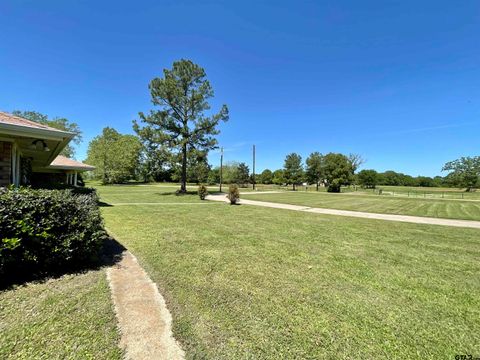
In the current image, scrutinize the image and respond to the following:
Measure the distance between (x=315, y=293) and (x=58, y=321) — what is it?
3.08 meters

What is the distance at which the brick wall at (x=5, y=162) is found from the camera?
500 cm

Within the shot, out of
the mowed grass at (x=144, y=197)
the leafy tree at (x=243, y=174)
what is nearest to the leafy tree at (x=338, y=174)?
the leafy tree at (x=243, y=174)

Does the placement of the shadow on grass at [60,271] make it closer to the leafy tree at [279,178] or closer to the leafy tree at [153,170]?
the leafy tree at [279,178]

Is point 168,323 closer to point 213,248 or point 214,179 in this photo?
point 213,248

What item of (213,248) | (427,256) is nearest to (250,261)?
(213,248)

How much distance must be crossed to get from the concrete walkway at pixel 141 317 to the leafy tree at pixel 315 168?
1965 inches

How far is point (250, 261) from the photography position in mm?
4605

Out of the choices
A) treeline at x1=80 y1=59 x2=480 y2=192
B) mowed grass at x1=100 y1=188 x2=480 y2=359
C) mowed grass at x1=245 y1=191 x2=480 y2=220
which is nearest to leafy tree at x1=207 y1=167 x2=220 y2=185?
treeline at x1=80 y1=59 x2=480 y2=192

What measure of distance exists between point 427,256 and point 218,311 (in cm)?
499

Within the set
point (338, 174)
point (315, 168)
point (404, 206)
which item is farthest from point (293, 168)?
point (404, 206)

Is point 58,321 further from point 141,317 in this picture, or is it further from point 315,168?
point 315,168

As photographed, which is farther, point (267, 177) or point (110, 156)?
point (267, 177)

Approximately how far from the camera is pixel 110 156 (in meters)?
47.2

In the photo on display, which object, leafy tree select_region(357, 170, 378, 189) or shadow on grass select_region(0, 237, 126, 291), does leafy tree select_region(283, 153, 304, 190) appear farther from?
shadow on grass select_region(0, 237, 126, 291)
